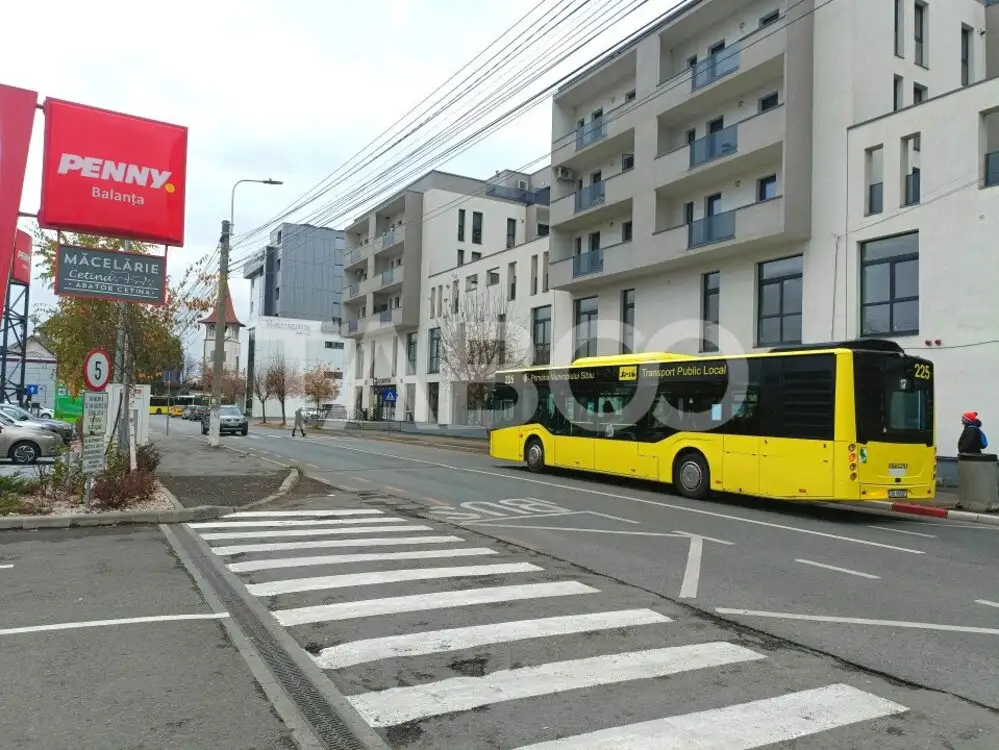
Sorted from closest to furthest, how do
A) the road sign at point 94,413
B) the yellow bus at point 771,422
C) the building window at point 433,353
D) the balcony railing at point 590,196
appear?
the road sign at point 94,413 → the yellow bus at point 771,422 → the balcony railing at point 590,196 → the building window at point 433,353

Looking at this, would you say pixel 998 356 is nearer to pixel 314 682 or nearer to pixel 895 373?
pixel 895 373

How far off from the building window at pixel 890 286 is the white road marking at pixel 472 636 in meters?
16.5

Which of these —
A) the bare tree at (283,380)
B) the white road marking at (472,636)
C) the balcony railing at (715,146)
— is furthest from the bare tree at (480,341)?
the bare tree at (283,380)

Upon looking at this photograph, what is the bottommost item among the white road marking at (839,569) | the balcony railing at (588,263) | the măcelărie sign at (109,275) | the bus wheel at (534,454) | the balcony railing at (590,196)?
the white road marking at (839,569)

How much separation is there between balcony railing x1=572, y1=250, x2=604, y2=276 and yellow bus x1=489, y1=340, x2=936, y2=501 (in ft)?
Answer: 40.1

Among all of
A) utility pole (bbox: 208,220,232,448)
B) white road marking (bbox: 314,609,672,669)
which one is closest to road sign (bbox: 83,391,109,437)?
white road marking (bbox: 314,609,672,669)

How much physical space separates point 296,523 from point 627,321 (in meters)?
21.0

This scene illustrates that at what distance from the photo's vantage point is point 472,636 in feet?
18.2

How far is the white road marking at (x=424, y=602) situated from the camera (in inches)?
240

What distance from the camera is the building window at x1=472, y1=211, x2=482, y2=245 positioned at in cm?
5078

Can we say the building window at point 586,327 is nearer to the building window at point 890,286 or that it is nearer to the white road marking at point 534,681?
the building window at point 890,286

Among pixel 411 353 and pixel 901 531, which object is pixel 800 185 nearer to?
pixel 901 531

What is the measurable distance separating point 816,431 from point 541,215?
39404 millimetres

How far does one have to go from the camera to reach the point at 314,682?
15.1ft
